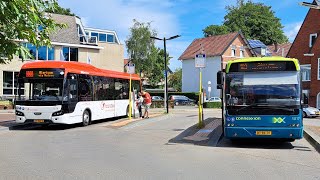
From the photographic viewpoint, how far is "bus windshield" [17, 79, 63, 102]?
1789 centimetres

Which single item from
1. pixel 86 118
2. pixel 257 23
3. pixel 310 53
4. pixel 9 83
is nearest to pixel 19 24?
pixel 86 118

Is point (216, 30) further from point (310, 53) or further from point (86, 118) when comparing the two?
point (86, 118)

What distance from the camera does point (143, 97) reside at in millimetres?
24031

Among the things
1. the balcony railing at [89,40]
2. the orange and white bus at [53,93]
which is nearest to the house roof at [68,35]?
the balcony railing at [89,40]

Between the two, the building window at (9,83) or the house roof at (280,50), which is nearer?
the building window at (9,83)

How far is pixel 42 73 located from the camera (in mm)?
18141


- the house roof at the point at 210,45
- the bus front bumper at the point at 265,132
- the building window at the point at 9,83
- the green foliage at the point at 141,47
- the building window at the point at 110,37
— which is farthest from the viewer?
the green foliage at the point at 141,47

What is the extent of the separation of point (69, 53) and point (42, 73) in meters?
26.8

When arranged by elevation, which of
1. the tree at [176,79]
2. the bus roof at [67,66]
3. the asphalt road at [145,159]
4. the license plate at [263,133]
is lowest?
the asphalt road at [145,159]

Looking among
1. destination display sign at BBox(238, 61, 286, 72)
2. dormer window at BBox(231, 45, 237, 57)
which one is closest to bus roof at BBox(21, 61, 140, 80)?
destination display sign at BBox(238, 61, 286, 72)

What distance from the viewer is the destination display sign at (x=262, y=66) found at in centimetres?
1260

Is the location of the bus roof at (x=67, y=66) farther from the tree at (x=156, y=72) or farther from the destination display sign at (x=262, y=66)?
the tree at (x=156, y=72)

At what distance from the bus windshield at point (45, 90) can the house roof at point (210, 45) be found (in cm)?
4464

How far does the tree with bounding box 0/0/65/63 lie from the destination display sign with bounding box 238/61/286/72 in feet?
25.9
